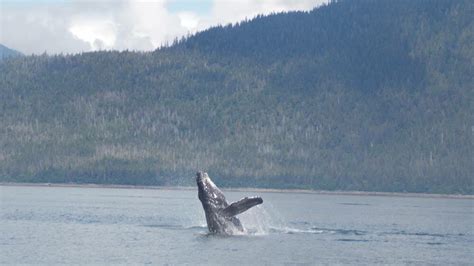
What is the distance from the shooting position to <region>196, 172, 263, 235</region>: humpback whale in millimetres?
87625

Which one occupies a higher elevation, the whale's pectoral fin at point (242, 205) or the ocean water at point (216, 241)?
the whale's pectoral fin at point (242, 205)

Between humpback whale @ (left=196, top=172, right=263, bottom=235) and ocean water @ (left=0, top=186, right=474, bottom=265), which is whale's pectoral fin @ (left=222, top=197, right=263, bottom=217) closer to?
humpback whale @ (left=196, top=172, right=263, bottom=235)

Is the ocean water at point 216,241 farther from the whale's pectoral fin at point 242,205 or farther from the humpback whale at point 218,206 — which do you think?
the whale's pectoral fin at point 242,205

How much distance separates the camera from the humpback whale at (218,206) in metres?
87.6

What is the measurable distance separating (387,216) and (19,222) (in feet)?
172

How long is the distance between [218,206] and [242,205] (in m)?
3.89

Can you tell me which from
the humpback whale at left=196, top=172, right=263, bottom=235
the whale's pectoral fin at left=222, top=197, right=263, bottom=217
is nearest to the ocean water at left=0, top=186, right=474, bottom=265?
the humpback whale at left=196, top=172, right=263, bottom=235

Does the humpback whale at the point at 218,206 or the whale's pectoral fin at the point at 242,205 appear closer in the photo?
the whale's pectoral fin at the point at 242,205

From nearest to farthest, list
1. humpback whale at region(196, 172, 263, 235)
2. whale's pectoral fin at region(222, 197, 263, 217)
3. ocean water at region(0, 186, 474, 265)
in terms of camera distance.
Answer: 1. ocean water at region(0, 186, 474, 265)
2. whale's pectoral fin at region(222, 197, 263, 217)
3. humpback whale at region(196, 172, 263, 235)

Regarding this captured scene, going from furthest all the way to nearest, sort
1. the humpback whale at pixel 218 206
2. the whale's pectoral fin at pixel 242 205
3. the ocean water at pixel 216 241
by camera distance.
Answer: the humpback whale at pixel 218 206
the whale's pectoral fin at pixel 242 205
the ocean water at pixel 216 241

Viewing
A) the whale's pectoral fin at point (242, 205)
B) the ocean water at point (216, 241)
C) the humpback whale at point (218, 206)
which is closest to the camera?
the ocean water at point (216, 241)

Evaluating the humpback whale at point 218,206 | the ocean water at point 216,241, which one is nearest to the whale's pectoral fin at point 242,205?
the humpback whale at point 218,206

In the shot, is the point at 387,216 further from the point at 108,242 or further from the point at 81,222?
the point at 108,242

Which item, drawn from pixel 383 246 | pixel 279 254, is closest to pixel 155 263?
pixel 279 254
